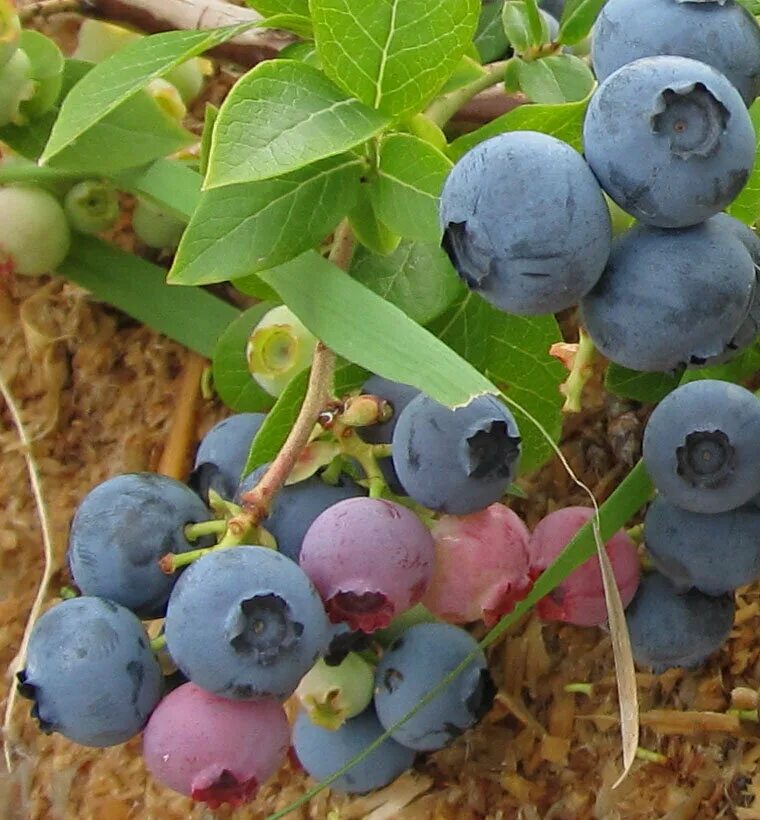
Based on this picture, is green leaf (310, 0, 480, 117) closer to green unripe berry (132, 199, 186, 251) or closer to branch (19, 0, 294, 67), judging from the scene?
branch (19, 0, 294, 67)

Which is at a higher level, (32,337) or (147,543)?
(147,543)

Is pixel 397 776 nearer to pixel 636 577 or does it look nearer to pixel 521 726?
pixel 521 726

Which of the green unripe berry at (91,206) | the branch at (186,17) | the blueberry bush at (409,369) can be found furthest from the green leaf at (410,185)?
the green unripe berry at (91,206)

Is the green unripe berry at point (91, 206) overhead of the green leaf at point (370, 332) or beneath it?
beneath

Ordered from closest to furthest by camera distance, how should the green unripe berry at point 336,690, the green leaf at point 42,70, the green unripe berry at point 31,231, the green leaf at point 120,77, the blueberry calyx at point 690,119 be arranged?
the blueberry calyx at point 690,119
the green leaf at point 120,77
the green unripe berry at point 336,690
the green leaf at point 42,70
the green unripe berry at point 31,231

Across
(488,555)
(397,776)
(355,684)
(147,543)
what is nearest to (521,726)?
(397,776)

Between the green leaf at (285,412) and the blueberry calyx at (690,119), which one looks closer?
the blueberry calyx at (690,119)

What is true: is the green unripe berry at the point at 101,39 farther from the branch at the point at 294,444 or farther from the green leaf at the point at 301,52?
the branch at the point at 294,444
